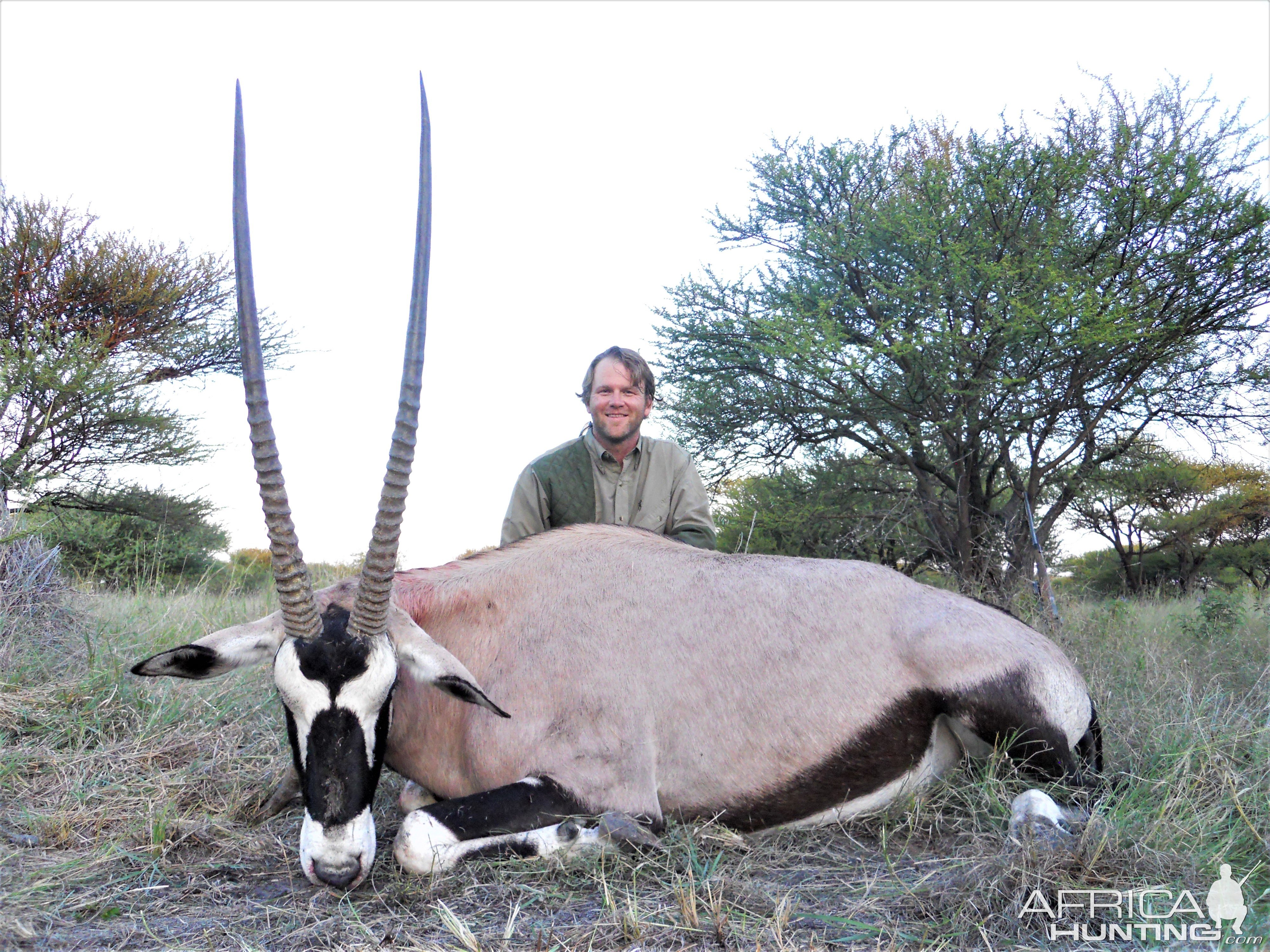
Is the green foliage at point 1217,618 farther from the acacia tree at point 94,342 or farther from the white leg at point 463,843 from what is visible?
the acacia tree at point 94,342

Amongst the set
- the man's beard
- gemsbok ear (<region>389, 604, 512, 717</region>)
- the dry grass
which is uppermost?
the man's beard

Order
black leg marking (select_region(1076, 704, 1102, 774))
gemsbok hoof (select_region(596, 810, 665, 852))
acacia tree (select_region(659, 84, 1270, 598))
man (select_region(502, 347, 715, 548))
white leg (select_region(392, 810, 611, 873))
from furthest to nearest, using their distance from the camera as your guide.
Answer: acacia tree (select_region(659, 84, 1270, 598)) → man (select_region(502, 347, 715, 548)) → black leg marking (select_region(1076, 704, 1102, 774)) → gemsbok hoof (select_region(596, 810, 665, 852)) → white leg (select_region(392, 810, 611, 873))

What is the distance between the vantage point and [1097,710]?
185 inches

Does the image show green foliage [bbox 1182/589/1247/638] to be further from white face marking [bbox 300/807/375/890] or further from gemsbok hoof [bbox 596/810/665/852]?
white face marking [bbox 300/807/375/890]

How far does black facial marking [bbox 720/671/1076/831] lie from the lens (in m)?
3.29

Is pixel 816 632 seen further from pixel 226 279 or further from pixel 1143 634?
pixel 226 279

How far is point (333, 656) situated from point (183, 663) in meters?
0.57

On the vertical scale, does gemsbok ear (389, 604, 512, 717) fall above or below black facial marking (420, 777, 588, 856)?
above

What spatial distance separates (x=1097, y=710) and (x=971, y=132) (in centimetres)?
957

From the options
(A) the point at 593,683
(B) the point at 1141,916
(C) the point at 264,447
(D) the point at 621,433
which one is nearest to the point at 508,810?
(A) the point at 593,683

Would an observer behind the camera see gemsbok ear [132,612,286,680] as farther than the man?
No

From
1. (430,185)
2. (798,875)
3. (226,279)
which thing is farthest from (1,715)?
(226,279)

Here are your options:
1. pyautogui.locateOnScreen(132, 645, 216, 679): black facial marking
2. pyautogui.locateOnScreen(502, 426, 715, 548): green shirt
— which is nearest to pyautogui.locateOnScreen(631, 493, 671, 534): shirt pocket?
pyautogui.locateOnScreen(502, 426, 715, 548): green shirt

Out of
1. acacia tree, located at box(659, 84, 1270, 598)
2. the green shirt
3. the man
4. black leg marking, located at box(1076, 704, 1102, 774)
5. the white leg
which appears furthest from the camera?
acacia tree, located at box(659, 84, 1270, 598)
